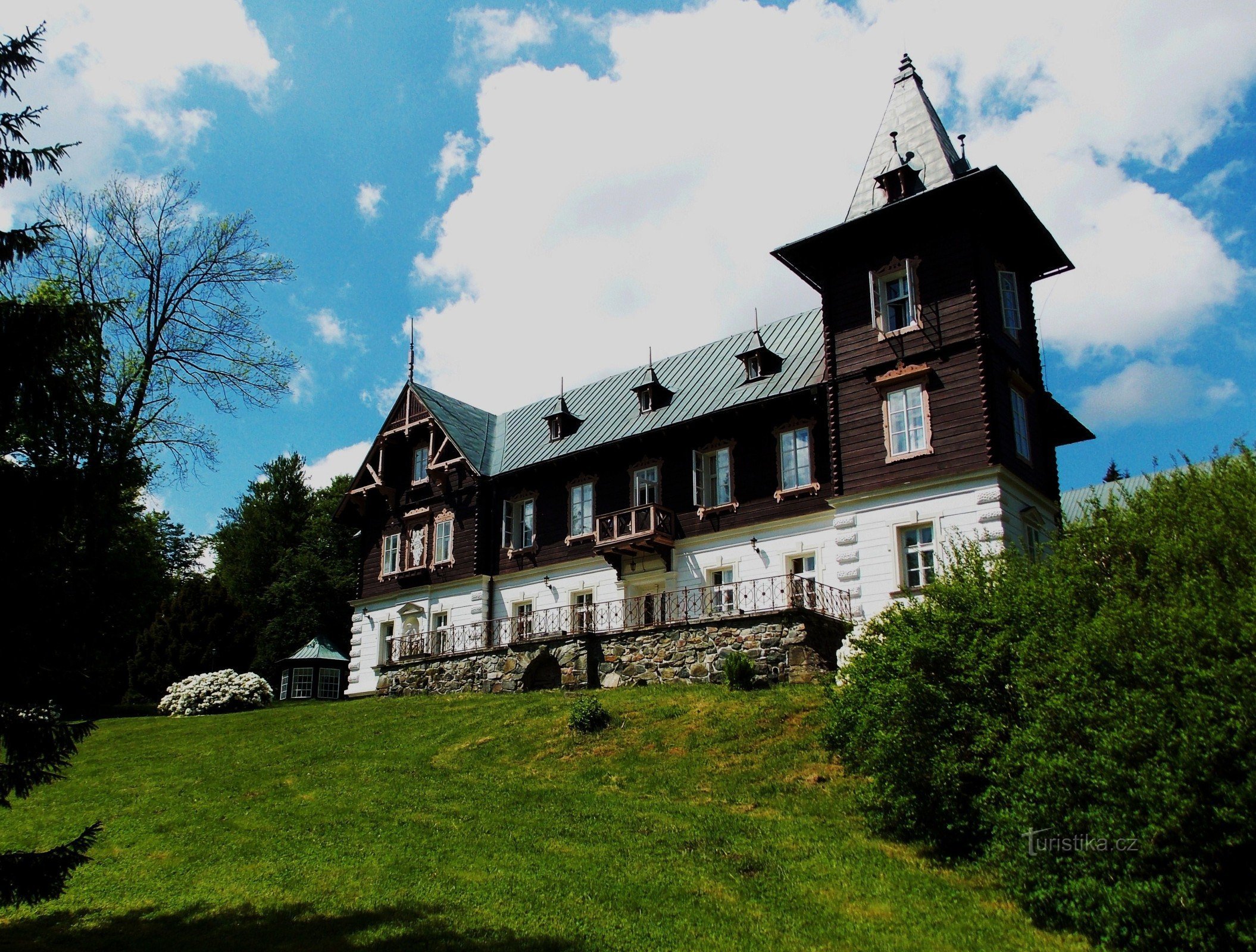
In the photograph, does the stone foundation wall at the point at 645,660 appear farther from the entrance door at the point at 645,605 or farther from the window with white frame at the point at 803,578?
the entrance door at the point at 645,605

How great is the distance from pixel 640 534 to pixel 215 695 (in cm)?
1459

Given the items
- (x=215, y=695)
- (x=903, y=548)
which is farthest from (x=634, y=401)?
(x=215, y=695)

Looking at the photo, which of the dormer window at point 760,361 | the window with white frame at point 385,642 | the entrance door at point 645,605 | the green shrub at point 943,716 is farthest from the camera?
the window with white frame at point 385,642

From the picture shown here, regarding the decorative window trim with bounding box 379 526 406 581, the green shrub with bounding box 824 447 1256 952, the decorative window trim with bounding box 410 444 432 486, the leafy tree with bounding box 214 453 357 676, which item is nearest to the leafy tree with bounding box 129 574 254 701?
the leafy tree with bounding box 214 453 357 676

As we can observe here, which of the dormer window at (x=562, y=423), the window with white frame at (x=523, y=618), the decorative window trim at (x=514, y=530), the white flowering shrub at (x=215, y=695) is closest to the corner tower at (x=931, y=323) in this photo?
the dormer window at (x=562, y=423)

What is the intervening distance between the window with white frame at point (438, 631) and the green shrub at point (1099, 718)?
68.3 ft

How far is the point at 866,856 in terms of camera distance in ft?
46.0

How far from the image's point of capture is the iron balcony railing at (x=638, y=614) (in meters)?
26.3

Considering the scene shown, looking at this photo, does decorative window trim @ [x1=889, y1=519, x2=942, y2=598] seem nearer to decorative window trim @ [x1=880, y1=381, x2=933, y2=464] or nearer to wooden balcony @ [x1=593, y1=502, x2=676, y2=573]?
decorative window trim @ [x1=880, y1=381, x2=933, y2=464]

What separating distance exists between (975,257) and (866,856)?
54.1 ft

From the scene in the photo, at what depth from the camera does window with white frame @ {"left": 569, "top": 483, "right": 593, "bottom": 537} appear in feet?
110

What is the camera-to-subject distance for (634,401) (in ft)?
114

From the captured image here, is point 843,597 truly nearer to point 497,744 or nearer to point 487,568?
point 497,744
